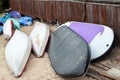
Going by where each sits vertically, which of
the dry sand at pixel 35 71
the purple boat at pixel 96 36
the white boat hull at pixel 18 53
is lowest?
the dry sand at pixel 35 71

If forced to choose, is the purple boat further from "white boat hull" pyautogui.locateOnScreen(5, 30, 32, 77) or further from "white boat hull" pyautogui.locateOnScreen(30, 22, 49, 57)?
"white boat hull" pyautogui.locateOnScreen(5, 30, 32, 77)

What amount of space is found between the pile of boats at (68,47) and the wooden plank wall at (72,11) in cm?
26

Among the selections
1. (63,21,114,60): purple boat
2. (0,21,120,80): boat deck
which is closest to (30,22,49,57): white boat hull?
(0,21,120,80): boat deck

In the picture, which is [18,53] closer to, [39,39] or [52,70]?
[39,39]

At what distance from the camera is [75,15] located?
716 centimetres

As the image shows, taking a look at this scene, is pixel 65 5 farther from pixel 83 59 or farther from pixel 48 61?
pixel 83 59

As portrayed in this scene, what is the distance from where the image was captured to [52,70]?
558cm

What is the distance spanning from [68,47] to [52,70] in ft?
1.77

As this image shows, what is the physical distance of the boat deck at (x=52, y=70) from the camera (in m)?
5.05

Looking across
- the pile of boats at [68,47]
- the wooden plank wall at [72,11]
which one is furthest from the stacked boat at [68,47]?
the wooden plank wall at [72,11]

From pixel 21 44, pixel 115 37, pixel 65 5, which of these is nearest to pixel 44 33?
pixel 21 44

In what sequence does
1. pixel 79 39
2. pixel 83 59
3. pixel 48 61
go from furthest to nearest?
pixel 48 61
pixel 79 39
pixel 83 59

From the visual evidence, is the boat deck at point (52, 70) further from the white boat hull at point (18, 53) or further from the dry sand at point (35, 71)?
the white boat hull at point (18, 53)

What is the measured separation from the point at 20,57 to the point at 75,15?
1.97 metres
